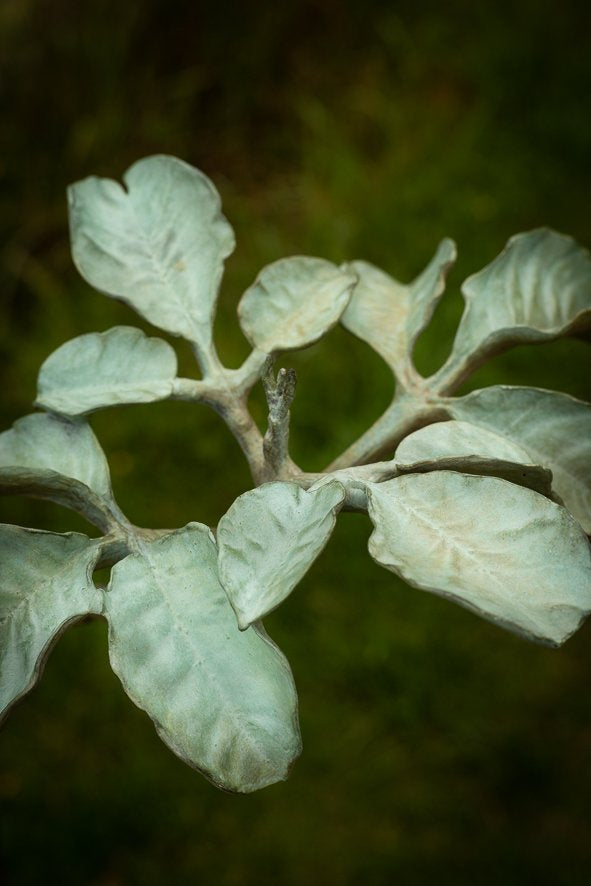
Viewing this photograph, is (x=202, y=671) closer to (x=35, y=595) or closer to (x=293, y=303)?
(x=35, y=595)

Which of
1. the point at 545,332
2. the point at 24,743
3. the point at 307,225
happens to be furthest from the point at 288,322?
the point at 307,225

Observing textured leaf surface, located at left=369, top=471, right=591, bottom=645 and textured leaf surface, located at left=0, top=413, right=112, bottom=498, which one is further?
textured leaf surface, located at left=0, top=413, right=112, bottom=498

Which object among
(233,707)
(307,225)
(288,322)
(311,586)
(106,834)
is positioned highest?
(288,322)

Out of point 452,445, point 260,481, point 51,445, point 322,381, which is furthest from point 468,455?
point 322,381

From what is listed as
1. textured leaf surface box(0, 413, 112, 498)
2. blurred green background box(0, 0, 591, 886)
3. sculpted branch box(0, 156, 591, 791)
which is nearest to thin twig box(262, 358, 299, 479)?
sculpted branch box(0, 156, 591, 791)

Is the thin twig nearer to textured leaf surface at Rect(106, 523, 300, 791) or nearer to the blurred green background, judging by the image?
textured leaf surface at Rect(106, 523, 300, 791)

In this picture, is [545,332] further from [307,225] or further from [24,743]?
[307,225]

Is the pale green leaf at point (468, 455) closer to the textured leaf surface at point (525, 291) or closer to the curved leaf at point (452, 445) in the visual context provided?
the curved leaf at point (452, 445)
